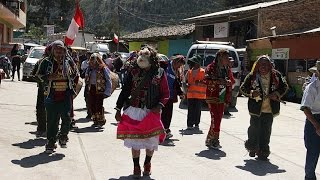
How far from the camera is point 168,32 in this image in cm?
4619

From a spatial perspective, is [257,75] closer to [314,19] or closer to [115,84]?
[115,84]

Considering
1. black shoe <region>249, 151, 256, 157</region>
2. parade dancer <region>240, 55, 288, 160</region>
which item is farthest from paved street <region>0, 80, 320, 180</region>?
parade dancer <region>240, 55, 288, 160</region>

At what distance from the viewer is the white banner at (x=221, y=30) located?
37.3m

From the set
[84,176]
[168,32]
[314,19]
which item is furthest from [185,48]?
[84,176]

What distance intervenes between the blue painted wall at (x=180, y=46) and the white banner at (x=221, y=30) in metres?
A: 5.33

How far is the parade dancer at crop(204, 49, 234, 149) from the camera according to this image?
29.2 ft

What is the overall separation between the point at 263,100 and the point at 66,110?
320cm

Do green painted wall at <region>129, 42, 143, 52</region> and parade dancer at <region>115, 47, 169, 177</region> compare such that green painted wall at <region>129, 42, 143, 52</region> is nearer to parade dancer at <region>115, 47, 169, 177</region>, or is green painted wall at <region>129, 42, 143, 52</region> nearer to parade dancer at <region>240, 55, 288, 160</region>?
parade dancer at <region>240, 55, 288, 160</region>

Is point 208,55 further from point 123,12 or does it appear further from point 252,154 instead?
point 123,12

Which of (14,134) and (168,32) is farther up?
(168,32)

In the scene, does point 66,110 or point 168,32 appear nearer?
point 66,110

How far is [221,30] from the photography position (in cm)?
3803

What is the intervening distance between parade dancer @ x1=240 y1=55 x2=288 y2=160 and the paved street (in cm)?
38

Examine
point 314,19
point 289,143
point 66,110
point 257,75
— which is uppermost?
point 314,19
